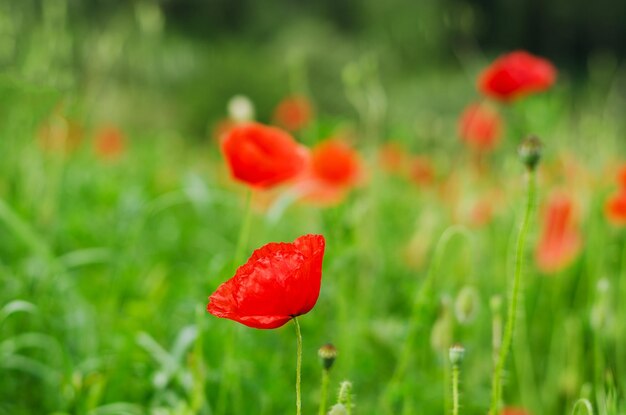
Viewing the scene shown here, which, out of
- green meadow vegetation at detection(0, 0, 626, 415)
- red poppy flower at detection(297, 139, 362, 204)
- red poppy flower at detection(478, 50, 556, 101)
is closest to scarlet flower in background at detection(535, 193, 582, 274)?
green meadow vegetation at detection(0, 0, 626, 415)

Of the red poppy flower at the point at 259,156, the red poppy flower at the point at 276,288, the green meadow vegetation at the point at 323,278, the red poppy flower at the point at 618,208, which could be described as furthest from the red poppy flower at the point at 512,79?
the red poppy flower at the point at 276,288

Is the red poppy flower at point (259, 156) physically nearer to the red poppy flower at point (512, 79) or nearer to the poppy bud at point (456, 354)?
the poppy bud at point (456, 354)

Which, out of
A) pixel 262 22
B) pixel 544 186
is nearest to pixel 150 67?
pixel 544 186

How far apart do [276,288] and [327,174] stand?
1145 mm

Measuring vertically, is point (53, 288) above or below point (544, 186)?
below

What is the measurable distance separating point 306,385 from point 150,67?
157 cm

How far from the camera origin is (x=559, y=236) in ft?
6.30

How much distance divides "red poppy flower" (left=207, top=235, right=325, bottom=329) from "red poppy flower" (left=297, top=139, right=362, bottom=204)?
1.05 m

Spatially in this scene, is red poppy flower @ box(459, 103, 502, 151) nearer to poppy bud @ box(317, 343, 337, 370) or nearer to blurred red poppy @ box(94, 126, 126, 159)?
blurred red poppy @ box(94, 126, 126, 159)

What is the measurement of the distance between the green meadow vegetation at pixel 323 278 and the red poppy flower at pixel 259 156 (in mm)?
149

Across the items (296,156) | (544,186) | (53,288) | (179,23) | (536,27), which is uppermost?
(536,27)

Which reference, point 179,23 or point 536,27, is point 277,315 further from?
point 536,27

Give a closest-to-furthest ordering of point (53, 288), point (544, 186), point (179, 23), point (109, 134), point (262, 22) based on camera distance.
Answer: point (53, 288) < point (544, 186) < point (109, 134) < point (179, 23) < point (262, 22)

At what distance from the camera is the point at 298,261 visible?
75 centimetres
